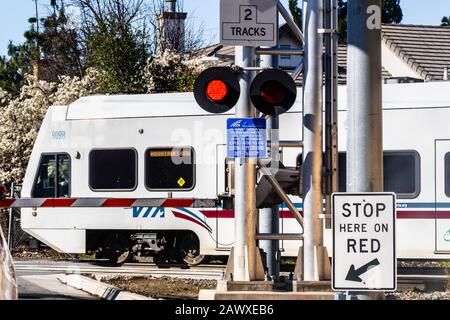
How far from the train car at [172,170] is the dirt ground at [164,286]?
2901 millimetres

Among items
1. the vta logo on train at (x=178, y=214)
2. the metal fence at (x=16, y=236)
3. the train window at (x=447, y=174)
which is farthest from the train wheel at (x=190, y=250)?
the train window at (x=447, y=174)

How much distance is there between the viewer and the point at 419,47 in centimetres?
5019

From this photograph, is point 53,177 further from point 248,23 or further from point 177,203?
point 248,23

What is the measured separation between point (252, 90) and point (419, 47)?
3973 centimetres

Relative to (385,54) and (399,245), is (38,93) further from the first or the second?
(385,54)

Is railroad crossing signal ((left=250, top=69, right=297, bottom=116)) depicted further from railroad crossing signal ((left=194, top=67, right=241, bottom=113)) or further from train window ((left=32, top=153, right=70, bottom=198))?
train window ((left=32, top=153, right=70, bottom=198))

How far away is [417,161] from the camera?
66.8 feet

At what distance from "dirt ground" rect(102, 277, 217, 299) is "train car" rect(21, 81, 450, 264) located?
9.52 ft

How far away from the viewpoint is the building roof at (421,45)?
4756 cm

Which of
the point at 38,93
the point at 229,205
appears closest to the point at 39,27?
the point at 38,93

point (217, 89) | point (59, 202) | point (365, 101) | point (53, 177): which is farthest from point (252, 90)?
point (53, 177)

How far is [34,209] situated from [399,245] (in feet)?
24.8

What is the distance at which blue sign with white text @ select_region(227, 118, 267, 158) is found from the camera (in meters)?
11.8
